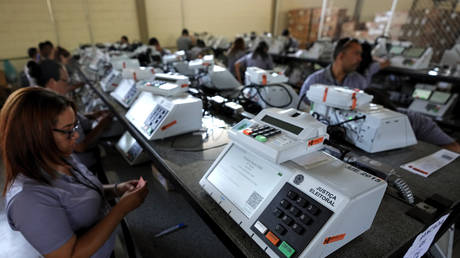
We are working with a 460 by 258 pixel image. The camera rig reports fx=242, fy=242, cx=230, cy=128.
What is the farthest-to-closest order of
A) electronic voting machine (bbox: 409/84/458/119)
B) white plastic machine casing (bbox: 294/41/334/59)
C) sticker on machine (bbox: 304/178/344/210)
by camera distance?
white plastic machine casing (bbox: 294/41/334/59), electronic voting machine (bbox: 409/84/458/119), sticker on machine (bbox: 304/178/344/210)

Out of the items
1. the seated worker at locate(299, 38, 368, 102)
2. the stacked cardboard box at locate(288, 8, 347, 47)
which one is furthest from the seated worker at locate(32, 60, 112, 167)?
the stacked cardboard box at locate(288, 8, 347, 47)

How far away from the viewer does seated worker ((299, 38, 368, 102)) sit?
7.37 feet

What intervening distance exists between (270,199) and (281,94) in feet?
4.08

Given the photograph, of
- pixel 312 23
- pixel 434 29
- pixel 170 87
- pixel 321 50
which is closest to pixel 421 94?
pixel 321 50

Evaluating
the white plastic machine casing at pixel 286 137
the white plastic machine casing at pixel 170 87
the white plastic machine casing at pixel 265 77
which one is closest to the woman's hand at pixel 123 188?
the white plastic machine casing at pixel 170 87

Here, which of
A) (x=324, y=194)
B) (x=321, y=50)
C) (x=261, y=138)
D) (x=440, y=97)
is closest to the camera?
(x=324, y=194)

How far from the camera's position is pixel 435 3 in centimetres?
527

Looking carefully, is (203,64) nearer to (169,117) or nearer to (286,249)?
(169,117)

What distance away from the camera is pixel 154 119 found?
1.44 meters

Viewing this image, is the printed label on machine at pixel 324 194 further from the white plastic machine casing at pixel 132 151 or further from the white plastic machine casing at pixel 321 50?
the white plastic machine casing at pixel 321 50

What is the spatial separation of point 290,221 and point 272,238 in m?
0.07

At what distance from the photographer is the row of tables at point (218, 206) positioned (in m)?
0.71

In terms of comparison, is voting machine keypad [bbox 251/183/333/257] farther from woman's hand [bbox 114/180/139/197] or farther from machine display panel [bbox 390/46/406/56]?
machine display panel [bbox 390/46/406/56]

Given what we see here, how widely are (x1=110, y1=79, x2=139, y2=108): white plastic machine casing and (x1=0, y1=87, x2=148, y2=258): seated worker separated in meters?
1.08
